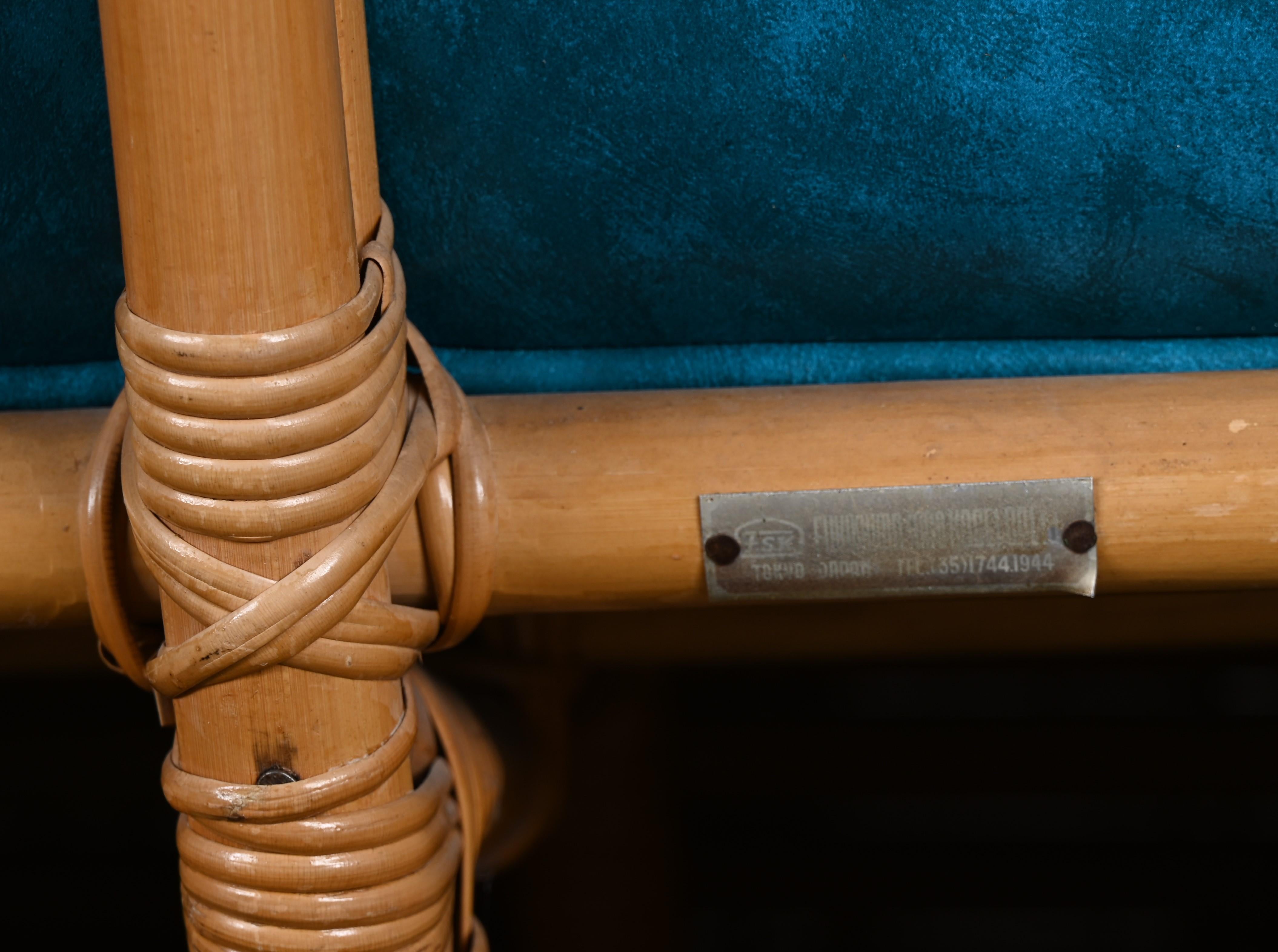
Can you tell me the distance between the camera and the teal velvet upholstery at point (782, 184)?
0.40 m

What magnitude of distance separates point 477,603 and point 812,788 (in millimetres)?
543

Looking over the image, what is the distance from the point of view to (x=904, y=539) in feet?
1.24

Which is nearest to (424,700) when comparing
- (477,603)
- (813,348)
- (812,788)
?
(477,603)

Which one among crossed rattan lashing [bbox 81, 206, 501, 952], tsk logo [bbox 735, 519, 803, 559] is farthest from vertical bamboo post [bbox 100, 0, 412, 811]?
tsk logo [bbox 735, 519, 803, 559]

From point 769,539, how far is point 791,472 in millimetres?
21

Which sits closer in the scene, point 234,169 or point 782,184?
point 234,169

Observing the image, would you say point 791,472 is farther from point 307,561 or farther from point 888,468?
point 307,561

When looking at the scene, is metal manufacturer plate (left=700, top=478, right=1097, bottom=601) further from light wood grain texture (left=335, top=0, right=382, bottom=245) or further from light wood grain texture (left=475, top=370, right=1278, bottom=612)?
light wood grain texture (left=335, top=0, right=382, bottom=245)

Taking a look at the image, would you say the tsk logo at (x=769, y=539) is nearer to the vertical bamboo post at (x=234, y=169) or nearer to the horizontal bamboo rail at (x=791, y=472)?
the horizontal bamboo rail at (x=791, y=472)

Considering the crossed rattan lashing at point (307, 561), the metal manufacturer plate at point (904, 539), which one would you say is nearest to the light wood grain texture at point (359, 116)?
the crossed rattan lashing at point (307, 561)

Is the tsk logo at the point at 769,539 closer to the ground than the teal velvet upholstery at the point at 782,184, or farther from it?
closer to the ground

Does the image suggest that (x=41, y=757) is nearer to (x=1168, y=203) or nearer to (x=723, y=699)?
(x=723, y=699)

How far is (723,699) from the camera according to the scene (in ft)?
3.49

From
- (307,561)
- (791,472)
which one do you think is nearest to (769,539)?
(791,472)
